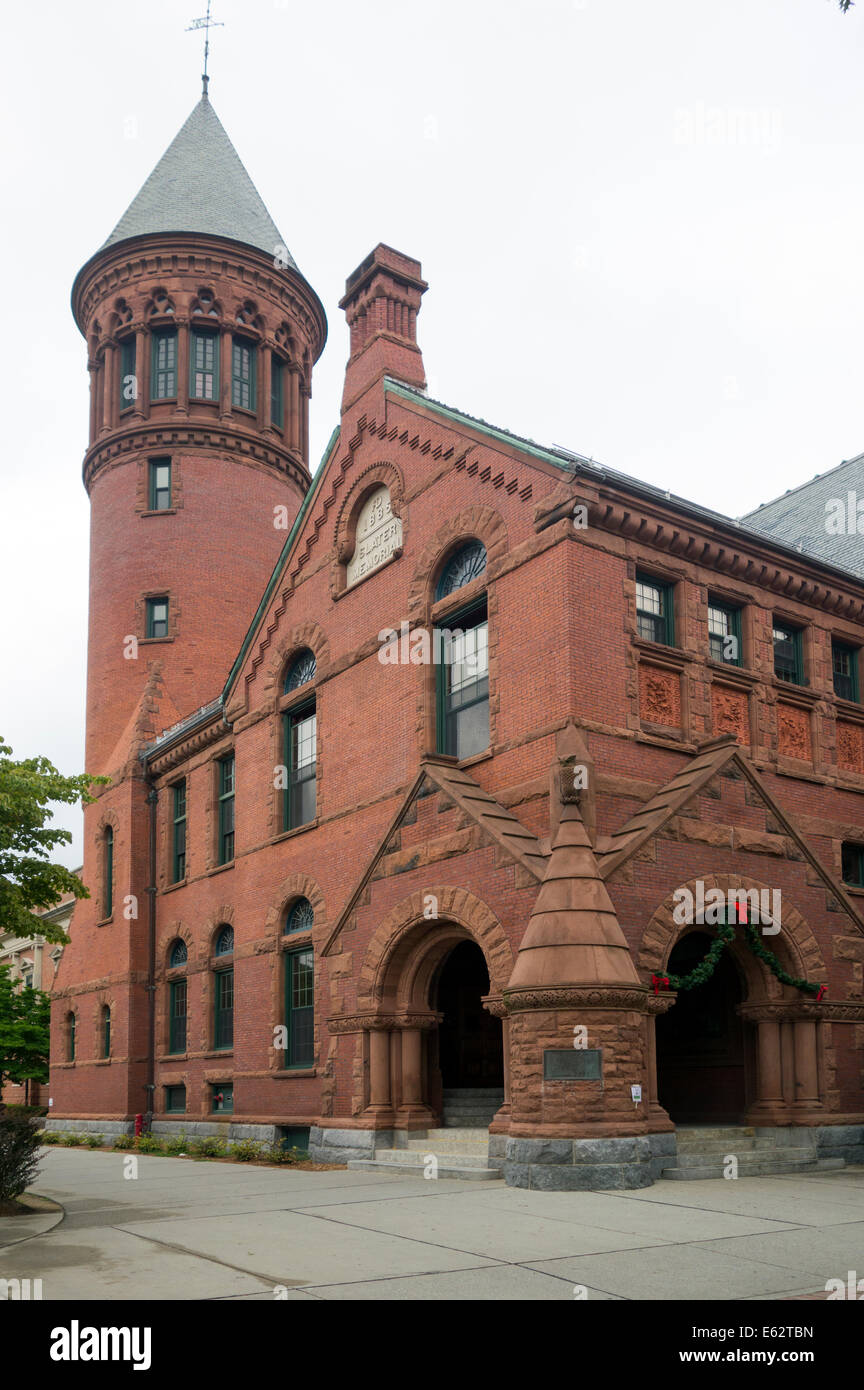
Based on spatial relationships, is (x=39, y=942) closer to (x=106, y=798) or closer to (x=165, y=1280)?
(x=106, y=798)

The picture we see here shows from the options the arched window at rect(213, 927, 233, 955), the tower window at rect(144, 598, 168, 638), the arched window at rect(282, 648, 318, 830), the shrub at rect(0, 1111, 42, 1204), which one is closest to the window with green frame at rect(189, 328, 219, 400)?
the tower window at rect(144, 598, 168, 638)

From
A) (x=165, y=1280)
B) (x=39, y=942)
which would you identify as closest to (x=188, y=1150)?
(x=165, y=1280)

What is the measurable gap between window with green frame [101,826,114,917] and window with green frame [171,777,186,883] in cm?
313

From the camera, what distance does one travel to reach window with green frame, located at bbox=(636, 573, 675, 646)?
19.8 metres

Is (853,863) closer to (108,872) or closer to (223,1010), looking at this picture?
(223,1010)

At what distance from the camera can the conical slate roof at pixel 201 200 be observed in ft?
130

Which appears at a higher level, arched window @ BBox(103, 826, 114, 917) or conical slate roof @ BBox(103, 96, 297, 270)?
conical slate roof @ BBox(103, 96, 297, 270)

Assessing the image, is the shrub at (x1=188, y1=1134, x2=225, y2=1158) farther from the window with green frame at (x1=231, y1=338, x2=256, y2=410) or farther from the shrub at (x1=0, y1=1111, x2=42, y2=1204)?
the window with green frame at (x1=231, y1=338, x2=256, y2=410)

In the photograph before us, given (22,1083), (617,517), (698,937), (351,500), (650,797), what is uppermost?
(351,500)

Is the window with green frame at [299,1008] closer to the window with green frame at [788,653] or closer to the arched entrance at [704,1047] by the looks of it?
the arched entrance at [704,1047]

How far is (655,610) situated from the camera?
20047 millimetres

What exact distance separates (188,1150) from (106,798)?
1291 centimetres

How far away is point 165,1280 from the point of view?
9281 millimetres

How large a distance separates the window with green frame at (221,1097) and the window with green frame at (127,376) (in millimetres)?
20055
